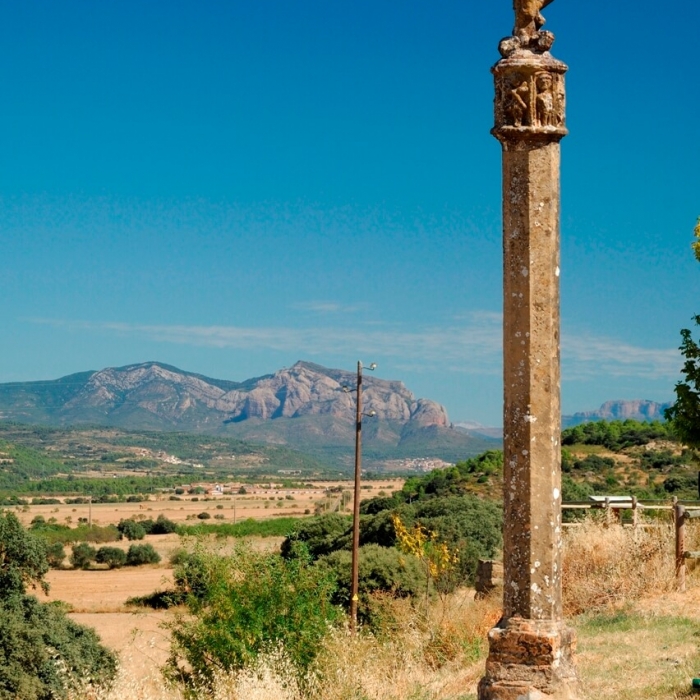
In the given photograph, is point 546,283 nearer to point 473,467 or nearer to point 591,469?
point 591,469

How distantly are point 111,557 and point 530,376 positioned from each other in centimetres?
5058

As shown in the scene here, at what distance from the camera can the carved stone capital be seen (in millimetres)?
7719

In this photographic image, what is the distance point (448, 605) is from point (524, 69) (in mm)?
9177

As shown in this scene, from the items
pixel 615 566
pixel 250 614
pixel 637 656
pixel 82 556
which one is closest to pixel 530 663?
pixel 637 656

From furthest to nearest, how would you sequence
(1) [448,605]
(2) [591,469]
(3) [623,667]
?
(2) [591,469] < (1) [448,605] < (3) [623,667]

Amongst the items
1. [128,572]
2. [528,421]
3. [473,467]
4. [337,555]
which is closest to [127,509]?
[128,572]

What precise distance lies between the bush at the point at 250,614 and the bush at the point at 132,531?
55772mm

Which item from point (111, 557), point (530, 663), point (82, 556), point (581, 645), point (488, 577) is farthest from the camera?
point (82, 556)

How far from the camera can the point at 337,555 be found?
88.6ft

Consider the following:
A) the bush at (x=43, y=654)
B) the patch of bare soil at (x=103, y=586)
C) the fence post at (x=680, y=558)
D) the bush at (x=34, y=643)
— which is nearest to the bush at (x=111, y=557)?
the patch of bare soil at (x=103, y=586)

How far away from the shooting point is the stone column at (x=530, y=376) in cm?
736

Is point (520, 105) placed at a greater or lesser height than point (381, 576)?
greater

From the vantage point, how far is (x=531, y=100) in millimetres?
7727

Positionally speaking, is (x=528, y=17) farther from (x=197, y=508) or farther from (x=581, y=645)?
(x=197, y=508)
